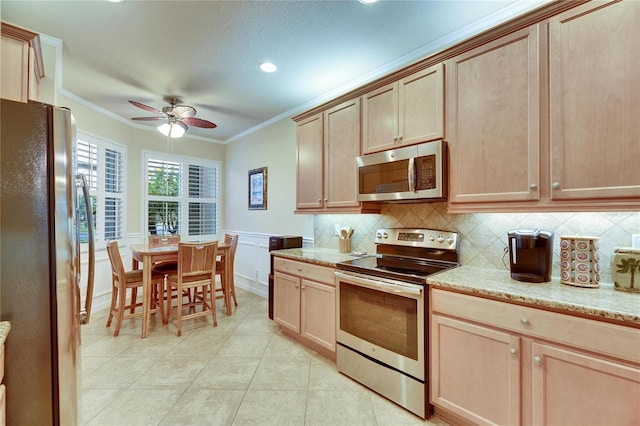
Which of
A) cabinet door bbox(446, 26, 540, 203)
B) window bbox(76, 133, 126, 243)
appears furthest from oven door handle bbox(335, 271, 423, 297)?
window bbox(76, 133, 126, 243)

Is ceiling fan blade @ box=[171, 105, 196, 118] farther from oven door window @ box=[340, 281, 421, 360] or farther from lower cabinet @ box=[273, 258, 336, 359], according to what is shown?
oven door window @ box=[340, 281, 421, 360]

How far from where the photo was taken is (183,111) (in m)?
3.21

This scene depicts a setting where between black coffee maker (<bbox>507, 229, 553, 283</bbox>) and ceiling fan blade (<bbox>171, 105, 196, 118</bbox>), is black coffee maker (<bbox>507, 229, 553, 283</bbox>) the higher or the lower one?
the lower one

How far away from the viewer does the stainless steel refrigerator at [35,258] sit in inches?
42.7

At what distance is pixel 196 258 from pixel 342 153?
6.51 ft

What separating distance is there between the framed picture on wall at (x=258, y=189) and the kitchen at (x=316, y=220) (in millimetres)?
130

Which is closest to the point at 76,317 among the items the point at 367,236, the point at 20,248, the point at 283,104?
the point at 20,248

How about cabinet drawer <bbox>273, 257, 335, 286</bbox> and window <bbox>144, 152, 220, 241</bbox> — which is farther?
window <bbox>144, 152, 220, 241</bbox>

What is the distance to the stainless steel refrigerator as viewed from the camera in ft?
3.56

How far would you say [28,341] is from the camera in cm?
112

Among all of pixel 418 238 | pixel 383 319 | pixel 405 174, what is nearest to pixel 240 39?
pixel 405 174

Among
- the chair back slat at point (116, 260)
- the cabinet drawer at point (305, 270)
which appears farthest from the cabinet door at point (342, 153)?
the chair back slat at point (116, 260)

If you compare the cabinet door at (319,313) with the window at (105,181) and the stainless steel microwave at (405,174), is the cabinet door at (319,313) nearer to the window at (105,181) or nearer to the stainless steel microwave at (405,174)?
the stainless steel microwave at (405,174)

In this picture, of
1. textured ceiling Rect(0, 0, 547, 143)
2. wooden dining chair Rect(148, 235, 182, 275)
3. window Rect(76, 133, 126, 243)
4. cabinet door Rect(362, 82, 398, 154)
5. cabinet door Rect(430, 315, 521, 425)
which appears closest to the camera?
cabinet door Rect(430, 315, 521, 425)
